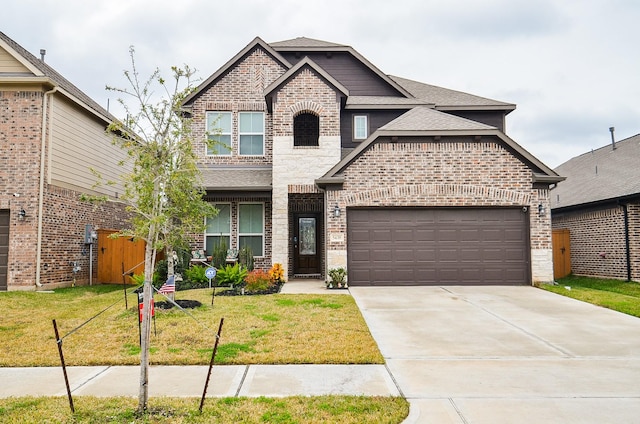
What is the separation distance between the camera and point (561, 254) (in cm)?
1591

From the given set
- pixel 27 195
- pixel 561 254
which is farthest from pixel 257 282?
pixel 561 254

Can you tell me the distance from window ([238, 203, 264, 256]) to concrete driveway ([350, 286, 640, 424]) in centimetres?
595

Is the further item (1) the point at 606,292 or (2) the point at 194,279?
(2) the point at 194,279

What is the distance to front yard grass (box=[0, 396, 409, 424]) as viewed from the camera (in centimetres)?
378

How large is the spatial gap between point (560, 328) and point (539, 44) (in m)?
12.9

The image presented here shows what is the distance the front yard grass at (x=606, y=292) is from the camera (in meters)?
9.44

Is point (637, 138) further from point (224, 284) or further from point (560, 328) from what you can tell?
point (224, 284)

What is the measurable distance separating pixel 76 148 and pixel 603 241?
18637 millimetres

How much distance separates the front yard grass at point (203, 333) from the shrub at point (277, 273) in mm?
2492

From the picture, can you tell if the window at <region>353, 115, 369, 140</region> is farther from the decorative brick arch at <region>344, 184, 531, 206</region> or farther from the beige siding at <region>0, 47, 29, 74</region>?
the beige siding at <region>0, 47, 29, 74</region>

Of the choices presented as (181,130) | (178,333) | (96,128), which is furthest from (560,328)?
(96,128)

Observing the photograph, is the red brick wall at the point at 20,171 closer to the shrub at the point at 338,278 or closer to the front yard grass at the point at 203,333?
the front yard grass at the point at 203,333

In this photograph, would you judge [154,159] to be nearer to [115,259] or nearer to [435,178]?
[435,178]

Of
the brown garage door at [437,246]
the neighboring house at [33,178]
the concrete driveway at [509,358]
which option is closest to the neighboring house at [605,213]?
the brown garage door at [437,246]
